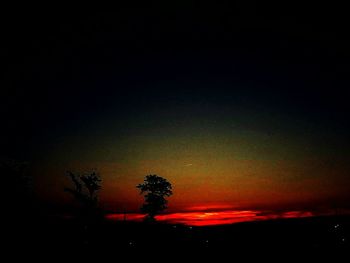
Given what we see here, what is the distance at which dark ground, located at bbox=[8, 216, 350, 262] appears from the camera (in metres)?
22.8

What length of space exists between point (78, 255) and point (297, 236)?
3856 centimetres

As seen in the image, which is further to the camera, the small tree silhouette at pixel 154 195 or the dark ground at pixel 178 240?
the small tree silhouette at pixel 154 195

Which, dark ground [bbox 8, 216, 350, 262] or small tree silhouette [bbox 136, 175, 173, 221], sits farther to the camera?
small tree silhouette [bbox 136, 175, 173, 221]

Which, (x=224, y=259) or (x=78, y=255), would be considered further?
(x=224, y=259)

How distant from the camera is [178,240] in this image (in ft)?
166

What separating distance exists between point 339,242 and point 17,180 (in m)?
43.9

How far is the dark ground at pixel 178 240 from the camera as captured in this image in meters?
22.8

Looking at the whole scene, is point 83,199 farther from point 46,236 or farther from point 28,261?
point 28,261

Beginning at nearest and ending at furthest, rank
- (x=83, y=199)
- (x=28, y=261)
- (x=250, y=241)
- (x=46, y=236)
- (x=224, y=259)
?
1. (x=28, y=261)
2. (x=46, y=236)
3. (x=83, y=199)
4. (x=224, y=259)
5. (x=250, y=241)

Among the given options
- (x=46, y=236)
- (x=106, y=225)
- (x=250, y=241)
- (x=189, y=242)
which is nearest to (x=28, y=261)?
(x=46, y=236)

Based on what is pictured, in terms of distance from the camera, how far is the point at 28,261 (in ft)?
66.7

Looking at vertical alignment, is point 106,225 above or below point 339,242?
above

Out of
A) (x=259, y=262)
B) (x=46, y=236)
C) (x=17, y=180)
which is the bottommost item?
(x=259, y=262)

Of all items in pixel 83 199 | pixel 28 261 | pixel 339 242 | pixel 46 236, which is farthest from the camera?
pixel 339 242
